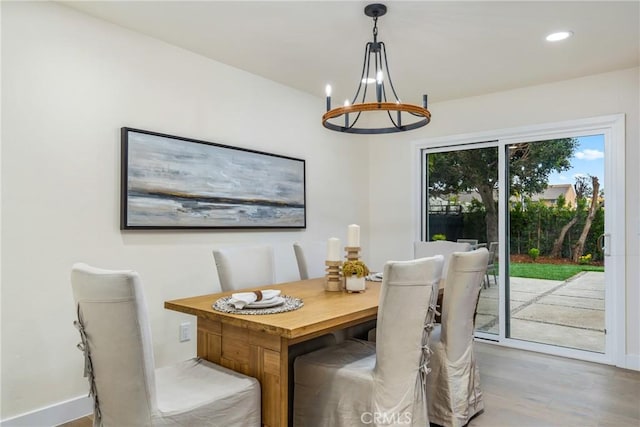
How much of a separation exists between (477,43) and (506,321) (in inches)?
102

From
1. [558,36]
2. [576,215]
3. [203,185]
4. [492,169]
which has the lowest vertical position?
[576,215]

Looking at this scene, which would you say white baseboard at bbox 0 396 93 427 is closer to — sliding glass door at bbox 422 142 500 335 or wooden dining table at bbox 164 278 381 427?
wooden dining table at bbox 164 278 381 427

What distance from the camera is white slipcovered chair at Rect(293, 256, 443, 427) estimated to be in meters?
1.88

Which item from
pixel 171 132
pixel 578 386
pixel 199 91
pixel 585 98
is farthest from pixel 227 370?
pixel 585 98

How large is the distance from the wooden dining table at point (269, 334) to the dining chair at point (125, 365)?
0.62 ft

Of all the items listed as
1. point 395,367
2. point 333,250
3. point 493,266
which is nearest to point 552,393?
point 493,266

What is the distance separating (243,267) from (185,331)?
2.52 ft

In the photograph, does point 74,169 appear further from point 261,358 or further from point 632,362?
point 632,362

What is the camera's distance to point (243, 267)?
2.79 m

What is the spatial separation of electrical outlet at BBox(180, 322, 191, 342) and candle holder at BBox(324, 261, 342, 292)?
1158 millimetres

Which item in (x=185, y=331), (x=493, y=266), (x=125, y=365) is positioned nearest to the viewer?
(x=125, y=365)

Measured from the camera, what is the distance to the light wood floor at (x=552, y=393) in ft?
8.20

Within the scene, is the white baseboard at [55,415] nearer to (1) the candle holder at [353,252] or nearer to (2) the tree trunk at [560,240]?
(1) the candle holder at [353,252]

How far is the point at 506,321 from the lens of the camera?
4.05 meters
